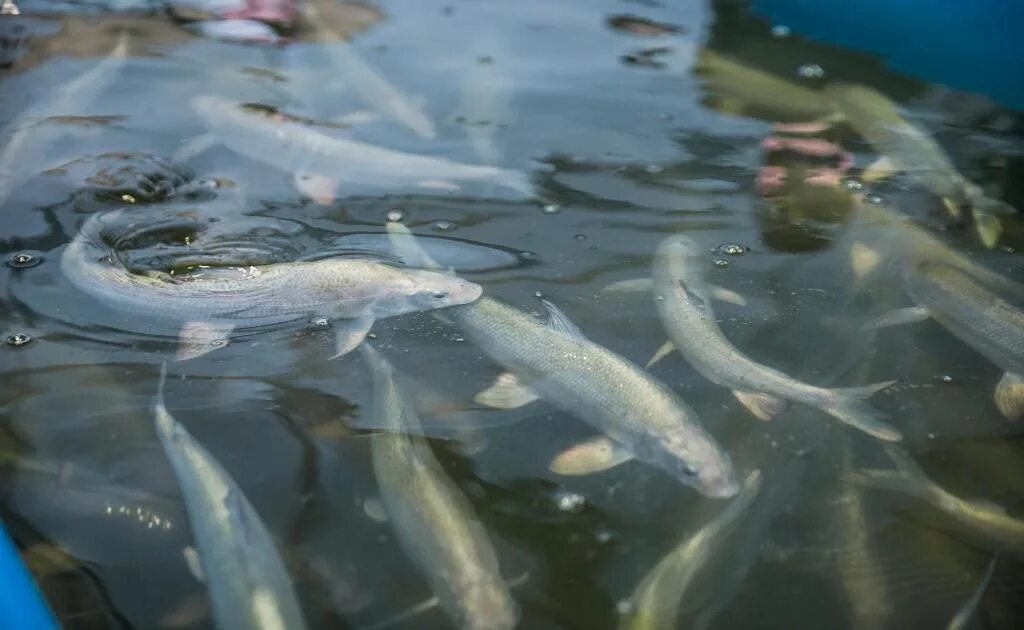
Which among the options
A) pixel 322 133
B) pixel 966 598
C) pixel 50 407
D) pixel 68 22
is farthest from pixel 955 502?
pixel 68 22

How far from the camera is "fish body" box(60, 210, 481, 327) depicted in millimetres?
2102

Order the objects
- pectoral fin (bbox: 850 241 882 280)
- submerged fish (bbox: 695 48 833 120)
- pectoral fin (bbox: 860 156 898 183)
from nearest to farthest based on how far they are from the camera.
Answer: pectoral fin (bbox: 850 241 882 280), pectoral fin (bbox: 860 156 898 183), submerged fish (bbox: 695 48 833 120)

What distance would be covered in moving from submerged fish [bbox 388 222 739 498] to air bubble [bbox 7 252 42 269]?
1.23m

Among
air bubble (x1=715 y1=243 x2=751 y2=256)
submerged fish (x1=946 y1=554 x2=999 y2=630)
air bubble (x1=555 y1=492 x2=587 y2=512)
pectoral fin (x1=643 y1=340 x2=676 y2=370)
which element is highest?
air bubble (x1=715 y1=243 x2=751 y2=256)

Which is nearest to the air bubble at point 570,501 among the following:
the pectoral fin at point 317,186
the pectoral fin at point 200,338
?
the pectoral fin at point 200,338

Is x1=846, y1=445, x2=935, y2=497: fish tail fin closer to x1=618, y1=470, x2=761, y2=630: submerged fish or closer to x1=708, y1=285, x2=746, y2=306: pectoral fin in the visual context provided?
x1=618, y1=470, x2=761, y2=630: submerged fish

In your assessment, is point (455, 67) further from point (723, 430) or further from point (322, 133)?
point (723, 430)

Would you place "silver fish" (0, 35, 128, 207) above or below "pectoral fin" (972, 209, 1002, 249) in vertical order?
above

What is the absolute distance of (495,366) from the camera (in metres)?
2.05

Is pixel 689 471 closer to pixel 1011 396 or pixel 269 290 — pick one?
pixel 1011 396

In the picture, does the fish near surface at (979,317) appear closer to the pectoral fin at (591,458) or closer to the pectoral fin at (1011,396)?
the pectoral fin at (1011,396)

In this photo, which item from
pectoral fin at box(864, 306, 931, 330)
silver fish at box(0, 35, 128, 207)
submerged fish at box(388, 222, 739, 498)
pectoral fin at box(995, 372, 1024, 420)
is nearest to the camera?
submerged fish at box(388, 222, 739, 498)

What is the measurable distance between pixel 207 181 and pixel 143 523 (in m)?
1.39

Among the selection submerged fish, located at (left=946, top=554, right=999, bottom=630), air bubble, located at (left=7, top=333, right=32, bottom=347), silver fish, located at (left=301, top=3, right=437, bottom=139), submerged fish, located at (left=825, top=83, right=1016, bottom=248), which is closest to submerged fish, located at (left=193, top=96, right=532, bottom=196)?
silver fish, located at (left=301, top=3, right=437, bottom=139)
